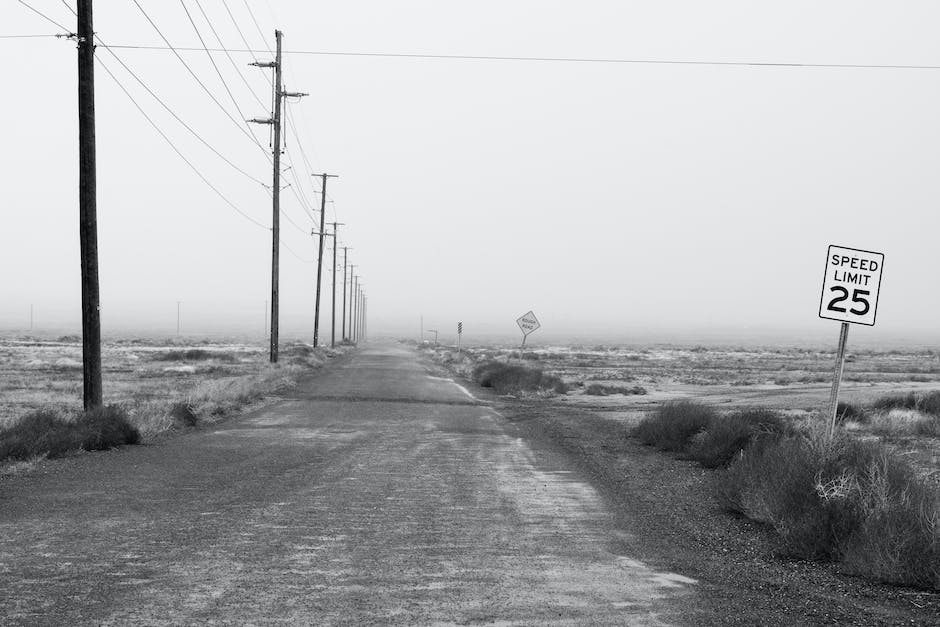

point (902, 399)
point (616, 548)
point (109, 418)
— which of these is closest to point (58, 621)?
point (616, 548)

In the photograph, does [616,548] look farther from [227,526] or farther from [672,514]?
[227,526]

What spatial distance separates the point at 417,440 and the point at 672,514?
22.9 feet

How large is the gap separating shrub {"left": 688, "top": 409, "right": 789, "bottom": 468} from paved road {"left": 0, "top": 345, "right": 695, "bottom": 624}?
2.42 m

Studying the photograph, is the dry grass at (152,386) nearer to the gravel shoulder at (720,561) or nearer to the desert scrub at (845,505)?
the gravel shoulder at (720,561)

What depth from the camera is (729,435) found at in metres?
13.4

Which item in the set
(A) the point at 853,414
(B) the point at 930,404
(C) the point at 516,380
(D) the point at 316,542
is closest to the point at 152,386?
(C) the point at 516,380

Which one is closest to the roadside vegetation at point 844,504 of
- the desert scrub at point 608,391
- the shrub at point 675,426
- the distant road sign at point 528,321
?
the shrub at point 675,426

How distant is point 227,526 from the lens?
7.93 metres

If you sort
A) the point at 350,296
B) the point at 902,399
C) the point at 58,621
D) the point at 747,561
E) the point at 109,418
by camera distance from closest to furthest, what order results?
the point at 58,621 → the point at 747,561 → the point at 109,418 → the point at 902,399 → the point at 350,296

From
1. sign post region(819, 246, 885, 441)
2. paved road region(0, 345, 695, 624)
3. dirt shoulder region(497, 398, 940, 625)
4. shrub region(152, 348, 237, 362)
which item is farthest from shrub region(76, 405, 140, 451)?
shrub region(152, 348, 237, 362)

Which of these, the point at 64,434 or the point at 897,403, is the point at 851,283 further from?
the point at 897,403

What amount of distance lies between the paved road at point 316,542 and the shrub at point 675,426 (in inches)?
115

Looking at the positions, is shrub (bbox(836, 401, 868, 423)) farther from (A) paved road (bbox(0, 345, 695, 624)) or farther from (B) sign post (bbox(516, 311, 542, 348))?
(B) sign post (bbox(516, 311, 542, 348))

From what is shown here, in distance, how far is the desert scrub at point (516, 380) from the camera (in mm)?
31172
